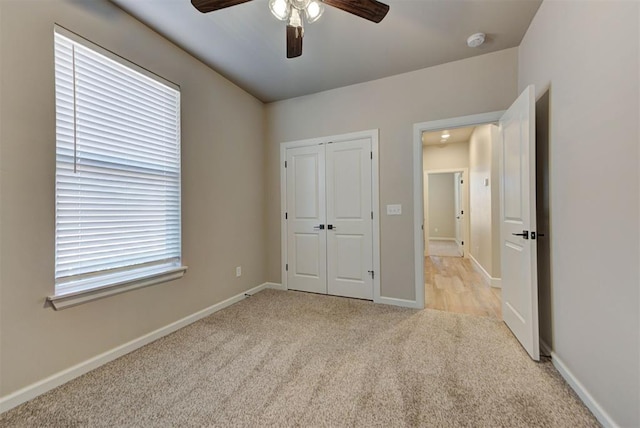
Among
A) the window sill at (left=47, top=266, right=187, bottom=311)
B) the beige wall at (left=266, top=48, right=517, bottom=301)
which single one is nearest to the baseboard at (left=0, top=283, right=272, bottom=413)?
the window sill at (left=47, top=266, right=187, bottom=311)

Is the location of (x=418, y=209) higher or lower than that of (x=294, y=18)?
lower

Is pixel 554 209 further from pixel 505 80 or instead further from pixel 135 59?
pixel 135 59

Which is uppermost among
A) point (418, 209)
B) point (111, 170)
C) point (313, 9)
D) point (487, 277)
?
point (313, 9)

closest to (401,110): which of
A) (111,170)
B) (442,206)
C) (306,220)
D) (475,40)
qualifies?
(475,40)

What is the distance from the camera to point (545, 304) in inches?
80.0

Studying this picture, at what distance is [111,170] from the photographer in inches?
78.7

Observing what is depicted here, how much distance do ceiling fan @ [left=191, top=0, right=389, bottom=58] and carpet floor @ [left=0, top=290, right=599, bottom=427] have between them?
2.24m

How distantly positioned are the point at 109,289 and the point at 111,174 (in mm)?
854

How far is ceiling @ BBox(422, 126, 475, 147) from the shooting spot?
514 cm

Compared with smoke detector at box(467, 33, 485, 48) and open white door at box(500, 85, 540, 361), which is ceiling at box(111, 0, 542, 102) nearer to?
smoke detector at box(467, 33, 485, 48)

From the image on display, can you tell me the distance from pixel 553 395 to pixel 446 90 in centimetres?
271

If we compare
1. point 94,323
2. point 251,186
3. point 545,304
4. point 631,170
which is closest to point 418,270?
point 545,304

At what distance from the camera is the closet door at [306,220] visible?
3.50 m

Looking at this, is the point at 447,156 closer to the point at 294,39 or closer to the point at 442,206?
the point at 442,206
